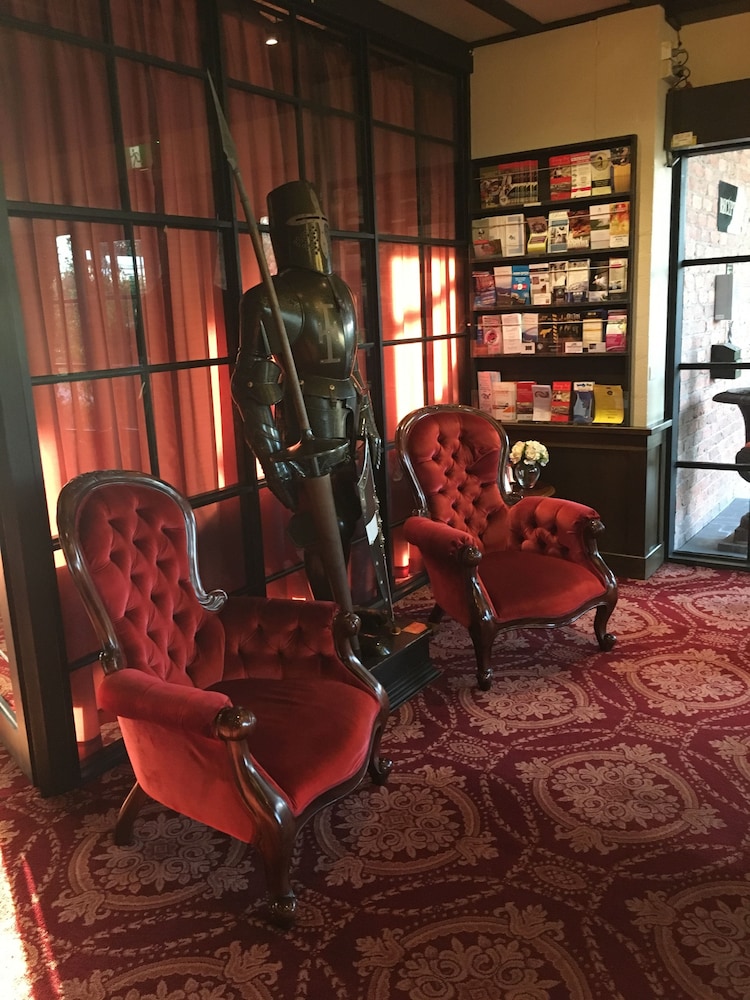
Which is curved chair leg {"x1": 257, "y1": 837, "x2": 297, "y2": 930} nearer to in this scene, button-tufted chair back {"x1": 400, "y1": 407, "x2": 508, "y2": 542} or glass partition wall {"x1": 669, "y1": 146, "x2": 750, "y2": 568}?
button-tufted chair back {"x1": 400, "y1": 407, "x2": 508, "y2": 542}

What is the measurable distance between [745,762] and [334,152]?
9.07ft

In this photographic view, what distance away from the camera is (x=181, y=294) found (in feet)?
8.96

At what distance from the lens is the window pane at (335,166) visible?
3.25 meters

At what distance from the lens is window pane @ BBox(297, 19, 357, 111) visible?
3.18m

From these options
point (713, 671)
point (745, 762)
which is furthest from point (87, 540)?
point (713, 671)

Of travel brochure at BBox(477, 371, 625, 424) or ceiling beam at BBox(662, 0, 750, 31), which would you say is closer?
ceiling beam at BBox(662, 0, 750, 31)

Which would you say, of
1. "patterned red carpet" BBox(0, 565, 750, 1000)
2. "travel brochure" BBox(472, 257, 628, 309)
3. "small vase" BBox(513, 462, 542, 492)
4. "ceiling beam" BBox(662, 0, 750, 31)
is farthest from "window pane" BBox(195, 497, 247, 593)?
"ceiling beam" BBox(662, 0, 750, 31)

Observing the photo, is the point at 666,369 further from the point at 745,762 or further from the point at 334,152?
the point at 745,762

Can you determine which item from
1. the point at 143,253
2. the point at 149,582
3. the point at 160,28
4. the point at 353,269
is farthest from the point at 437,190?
the point at 149,582

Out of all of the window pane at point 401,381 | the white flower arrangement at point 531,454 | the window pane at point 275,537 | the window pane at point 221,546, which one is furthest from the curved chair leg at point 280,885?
the white flower arrangement at point 531,454

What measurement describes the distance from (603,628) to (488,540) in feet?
2.03

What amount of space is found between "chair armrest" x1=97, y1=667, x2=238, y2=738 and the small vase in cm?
230

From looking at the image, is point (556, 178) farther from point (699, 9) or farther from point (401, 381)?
point (401, 381)

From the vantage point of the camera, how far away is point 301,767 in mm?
1915
